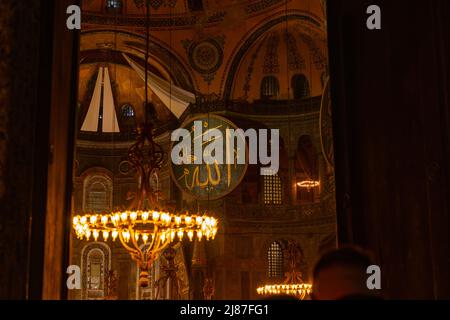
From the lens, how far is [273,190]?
18.7 metres

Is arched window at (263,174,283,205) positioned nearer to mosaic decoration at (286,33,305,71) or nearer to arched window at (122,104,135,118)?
mosaic decoration at (286,33,305,71)

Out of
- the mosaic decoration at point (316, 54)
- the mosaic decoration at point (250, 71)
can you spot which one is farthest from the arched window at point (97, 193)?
the mosaic decoration at point (316, 54)

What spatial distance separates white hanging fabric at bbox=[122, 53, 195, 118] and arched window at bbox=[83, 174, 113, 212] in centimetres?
421

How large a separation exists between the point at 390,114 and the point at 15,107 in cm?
206

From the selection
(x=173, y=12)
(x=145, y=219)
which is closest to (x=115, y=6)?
(x=173, y=12)

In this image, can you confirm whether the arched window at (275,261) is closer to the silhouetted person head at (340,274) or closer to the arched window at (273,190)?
the arched window at (273,190)

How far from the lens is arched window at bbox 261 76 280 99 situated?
18.1 m

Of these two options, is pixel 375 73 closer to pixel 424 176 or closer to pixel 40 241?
pixel 424 176

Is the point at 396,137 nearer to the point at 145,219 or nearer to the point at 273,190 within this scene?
the point at 145,219

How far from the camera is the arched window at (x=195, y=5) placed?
55.8 feet

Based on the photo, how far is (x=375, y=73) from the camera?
4281 millimetres
